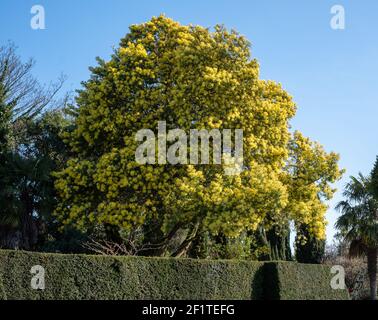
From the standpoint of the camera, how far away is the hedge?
1148 cm

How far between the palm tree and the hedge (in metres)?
8.62

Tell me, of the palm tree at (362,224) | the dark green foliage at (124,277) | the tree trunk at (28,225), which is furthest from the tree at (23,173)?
the palm tree at (362,224)

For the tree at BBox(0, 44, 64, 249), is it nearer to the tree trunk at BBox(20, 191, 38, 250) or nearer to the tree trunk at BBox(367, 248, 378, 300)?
the tree trunk at BBox(20, 191, 38, 250)

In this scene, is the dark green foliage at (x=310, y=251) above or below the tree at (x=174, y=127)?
below

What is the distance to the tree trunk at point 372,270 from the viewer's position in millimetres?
27222

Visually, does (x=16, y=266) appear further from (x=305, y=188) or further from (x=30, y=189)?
(x=305, y=188)

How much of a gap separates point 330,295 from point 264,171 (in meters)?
7.78

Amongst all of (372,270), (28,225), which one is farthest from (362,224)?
(28,225)

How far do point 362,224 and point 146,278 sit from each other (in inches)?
672

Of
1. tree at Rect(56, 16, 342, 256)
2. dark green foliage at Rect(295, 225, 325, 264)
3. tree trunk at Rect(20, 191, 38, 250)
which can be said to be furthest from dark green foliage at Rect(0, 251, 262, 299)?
dark green foliage at Rect(295, 225, 325, 264)

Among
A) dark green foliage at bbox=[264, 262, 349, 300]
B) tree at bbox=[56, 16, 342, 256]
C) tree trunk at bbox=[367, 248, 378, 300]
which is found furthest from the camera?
tree trunk at bbox=[367, 248, 378, 300]

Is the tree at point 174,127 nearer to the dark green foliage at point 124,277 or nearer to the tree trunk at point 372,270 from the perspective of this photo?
the dark green foliage at point 124,277

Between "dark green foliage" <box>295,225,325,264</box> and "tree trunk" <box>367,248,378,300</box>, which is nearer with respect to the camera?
"tree trunk" <box>367,248,378,300</box>
